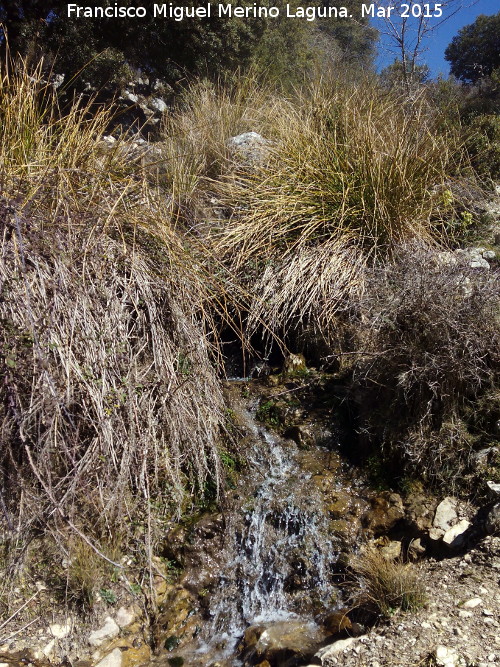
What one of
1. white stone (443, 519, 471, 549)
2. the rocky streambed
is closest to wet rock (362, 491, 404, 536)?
the rocky streambed

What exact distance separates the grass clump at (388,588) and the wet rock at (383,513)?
1.38 ft

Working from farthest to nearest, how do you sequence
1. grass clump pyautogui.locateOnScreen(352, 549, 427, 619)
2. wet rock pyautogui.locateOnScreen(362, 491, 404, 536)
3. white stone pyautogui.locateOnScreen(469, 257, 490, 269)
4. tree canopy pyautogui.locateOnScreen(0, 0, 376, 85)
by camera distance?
tree canopy pyautogui.locateOnScreen(0, 0, 376, 85) < white stone pyautogui.locateOnScreen(469, 257, 490, 269) < wet rock pyautogui.locateOnScreen(362, 491, 404, 536) < grass clump pyautogui.locateOnScreen(352, 549, 427, 619)

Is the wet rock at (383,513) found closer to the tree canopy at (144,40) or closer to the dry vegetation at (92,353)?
the dry vegetation at (92,353)

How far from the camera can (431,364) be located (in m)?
3.45

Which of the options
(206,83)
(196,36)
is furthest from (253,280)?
(196,36)

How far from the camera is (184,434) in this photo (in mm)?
3340

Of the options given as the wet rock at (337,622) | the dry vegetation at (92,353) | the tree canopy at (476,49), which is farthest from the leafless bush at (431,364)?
the tree canopy at (476,49)

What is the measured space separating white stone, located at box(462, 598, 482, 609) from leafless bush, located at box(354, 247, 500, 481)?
0.83m

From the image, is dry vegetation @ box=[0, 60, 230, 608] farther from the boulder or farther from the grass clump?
the boulder

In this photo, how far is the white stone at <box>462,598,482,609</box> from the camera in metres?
2.64

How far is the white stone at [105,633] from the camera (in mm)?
2896

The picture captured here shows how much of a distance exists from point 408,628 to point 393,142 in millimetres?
3956

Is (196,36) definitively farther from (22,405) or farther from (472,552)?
(472,552)

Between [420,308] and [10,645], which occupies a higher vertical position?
[420,308]
